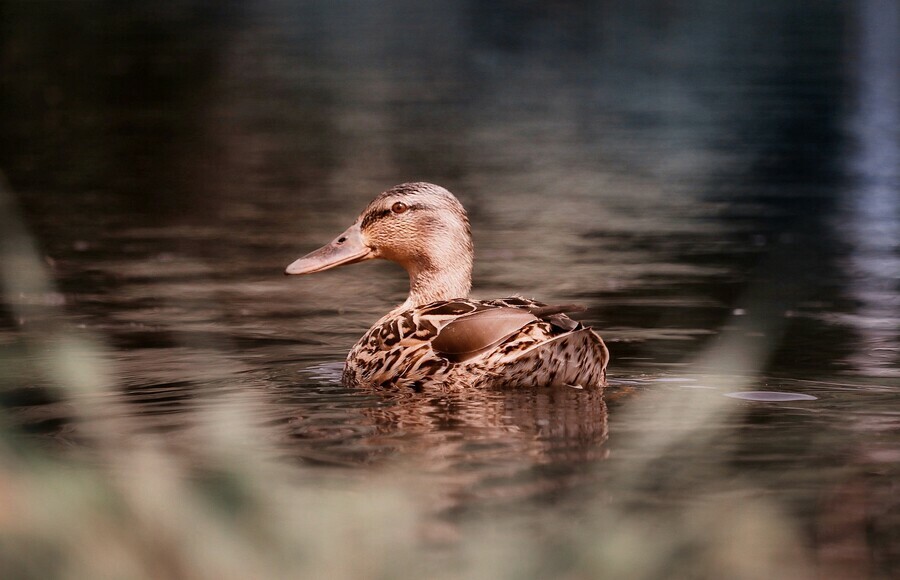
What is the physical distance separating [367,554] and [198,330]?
21.6ft

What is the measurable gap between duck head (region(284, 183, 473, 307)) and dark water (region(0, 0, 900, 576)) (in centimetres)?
71

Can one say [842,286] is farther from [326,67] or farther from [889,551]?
[326,67]

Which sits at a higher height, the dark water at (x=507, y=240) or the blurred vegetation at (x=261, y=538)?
the blurred vegetation at (x=261, y=538)

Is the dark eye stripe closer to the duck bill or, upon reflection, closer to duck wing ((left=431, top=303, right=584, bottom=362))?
the duck bill

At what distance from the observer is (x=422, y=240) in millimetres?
8359

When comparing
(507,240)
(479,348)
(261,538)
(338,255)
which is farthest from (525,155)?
(261,538)

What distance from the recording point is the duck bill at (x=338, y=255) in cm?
846

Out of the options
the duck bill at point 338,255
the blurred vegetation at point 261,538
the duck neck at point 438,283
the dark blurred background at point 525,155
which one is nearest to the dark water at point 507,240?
the dark blurred background at point 525,155

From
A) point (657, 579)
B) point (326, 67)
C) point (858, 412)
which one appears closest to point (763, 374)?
point (858, 412)

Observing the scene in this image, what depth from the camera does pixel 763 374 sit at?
7805mm

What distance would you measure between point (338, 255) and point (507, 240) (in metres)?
4.88

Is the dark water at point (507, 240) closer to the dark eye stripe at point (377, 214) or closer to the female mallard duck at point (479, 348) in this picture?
the female mallard duck at point (479, 348)

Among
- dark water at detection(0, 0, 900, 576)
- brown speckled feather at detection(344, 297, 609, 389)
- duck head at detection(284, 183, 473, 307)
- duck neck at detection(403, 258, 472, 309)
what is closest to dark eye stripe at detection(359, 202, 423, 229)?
duck head at detection(284, 183, 473, 307)

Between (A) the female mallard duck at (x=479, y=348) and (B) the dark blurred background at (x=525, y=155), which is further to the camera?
(B) the dark blurred background at (x=525, y=155)
